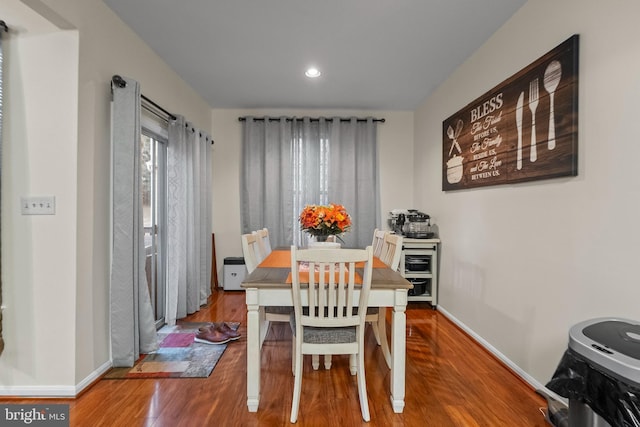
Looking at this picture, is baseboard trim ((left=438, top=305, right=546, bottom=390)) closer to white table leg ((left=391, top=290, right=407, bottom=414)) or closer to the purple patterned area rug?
white table leg ((left=391, top=290, right=407, bottom=414))

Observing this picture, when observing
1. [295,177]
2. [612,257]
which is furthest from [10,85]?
[612,257]

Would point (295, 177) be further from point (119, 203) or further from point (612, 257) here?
point (612, 257)

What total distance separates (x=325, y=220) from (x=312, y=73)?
1753 millimetres

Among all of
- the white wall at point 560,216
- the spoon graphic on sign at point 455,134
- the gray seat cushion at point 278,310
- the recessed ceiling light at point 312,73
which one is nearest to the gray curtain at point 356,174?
the recessed ceiling light at point 312,73

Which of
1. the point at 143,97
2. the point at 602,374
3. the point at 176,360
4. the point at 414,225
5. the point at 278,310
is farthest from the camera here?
the point at 414,225

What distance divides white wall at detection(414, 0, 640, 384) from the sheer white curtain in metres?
2.87

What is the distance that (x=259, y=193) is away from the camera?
4.40 m

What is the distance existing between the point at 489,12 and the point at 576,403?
246 cm

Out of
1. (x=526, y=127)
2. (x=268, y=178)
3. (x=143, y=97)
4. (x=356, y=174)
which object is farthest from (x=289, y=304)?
(x=356, y=174)

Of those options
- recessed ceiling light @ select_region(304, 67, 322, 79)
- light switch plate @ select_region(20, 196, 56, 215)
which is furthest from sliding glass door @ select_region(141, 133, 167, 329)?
recessed ceiling light @ select_region(304, 67, 322, 79)

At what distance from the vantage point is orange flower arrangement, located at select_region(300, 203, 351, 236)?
93.8 inches

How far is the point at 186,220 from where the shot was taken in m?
3.30

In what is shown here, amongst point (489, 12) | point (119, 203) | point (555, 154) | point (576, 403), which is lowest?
point (576, 403)

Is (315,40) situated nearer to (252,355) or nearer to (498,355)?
(252,355)
